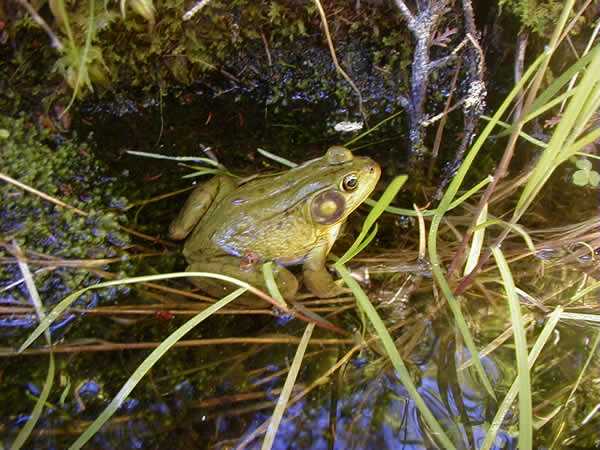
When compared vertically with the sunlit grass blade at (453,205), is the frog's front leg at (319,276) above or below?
below

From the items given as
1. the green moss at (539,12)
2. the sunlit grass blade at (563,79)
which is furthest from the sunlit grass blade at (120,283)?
the green moss at (539,12)

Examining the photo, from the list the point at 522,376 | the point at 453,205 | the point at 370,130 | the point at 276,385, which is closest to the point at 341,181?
the point at 453,205

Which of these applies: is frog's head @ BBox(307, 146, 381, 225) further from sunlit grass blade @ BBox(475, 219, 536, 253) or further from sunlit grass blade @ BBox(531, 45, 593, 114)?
sunlit grass blade @ BBox(531, 45, 593, 114)

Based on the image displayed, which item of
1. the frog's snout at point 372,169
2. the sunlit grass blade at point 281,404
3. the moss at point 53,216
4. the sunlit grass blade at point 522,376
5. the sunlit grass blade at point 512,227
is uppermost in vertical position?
the moss at point 53,216

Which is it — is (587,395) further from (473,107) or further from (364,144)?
(364,144)

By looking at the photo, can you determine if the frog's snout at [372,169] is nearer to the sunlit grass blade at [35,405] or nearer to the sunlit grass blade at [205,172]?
the sunlit grass blade at [205,172]

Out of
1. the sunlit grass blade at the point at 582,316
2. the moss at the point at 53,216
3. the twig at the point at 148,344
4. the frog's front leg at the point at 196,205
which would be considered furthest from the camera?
the frog's front leg at the point at 196,205

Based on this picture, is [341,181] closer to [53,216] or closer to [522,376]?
[522,376]

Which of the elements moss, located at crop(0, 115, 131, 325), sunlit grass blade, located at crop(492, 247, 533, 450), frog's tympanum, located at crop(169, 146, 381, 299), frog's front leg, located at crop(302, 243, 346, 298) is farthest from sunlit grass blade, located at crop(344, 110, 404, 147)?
sunlit grass blade, located at crop(492, 247, 533, 450)
